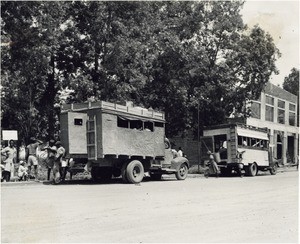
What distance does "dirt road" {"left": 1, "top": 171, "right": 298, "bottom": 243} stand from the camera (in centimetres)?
723

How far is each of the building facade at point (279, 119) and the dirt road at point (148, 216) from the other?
88.9ft

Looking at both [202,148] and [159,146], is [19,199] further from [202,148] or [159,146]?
[202,148]

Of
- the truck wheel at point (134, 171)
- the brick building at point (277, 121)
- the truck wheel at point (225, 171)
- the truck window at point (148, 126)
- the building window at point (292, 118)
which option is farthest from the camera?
the building window at point (292, 118)

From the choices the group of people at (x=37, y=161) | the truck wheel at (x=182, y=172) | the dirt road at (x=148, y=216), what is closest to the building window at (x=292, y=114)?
the truck wheel at (x=182, y=172)

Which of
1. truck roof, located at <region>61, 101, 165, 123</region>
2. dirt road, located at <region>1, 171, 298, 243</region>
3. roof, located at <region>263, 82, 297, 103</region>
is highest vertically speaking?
roof, located at <region>263, 82, 297, 103</region>

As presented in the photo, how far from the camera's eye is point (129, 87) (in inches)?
913

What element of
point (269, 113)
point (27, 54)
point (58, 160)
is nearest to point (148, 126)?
point (58, 160)

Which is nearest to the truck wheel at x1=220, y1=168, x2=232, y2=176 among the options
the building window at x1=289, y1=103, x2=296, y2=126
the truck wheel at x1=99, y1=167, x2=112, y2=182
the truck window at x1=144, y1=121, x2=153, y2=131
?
the truck window at x1=144, y1=121, x2=153, y2=131

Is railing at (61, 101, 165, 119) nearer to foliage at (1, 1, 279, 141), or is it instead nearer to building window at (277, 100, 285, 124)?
foliage at (1, 1, 279, 141)

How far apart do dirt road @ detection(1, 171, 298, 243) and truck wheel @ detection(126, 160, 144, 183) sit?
3340mm

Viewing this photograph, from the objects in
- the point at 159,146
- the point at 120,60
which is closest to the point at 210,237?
the point at 159,146

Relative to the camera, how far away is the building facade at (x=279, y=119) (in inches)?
1591

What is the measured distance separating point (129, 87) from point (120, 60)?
1.40 metres

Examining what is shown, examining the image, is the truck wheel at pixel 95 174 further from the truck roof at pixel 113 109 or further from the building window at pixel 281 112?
the building window at pixel 281 112
